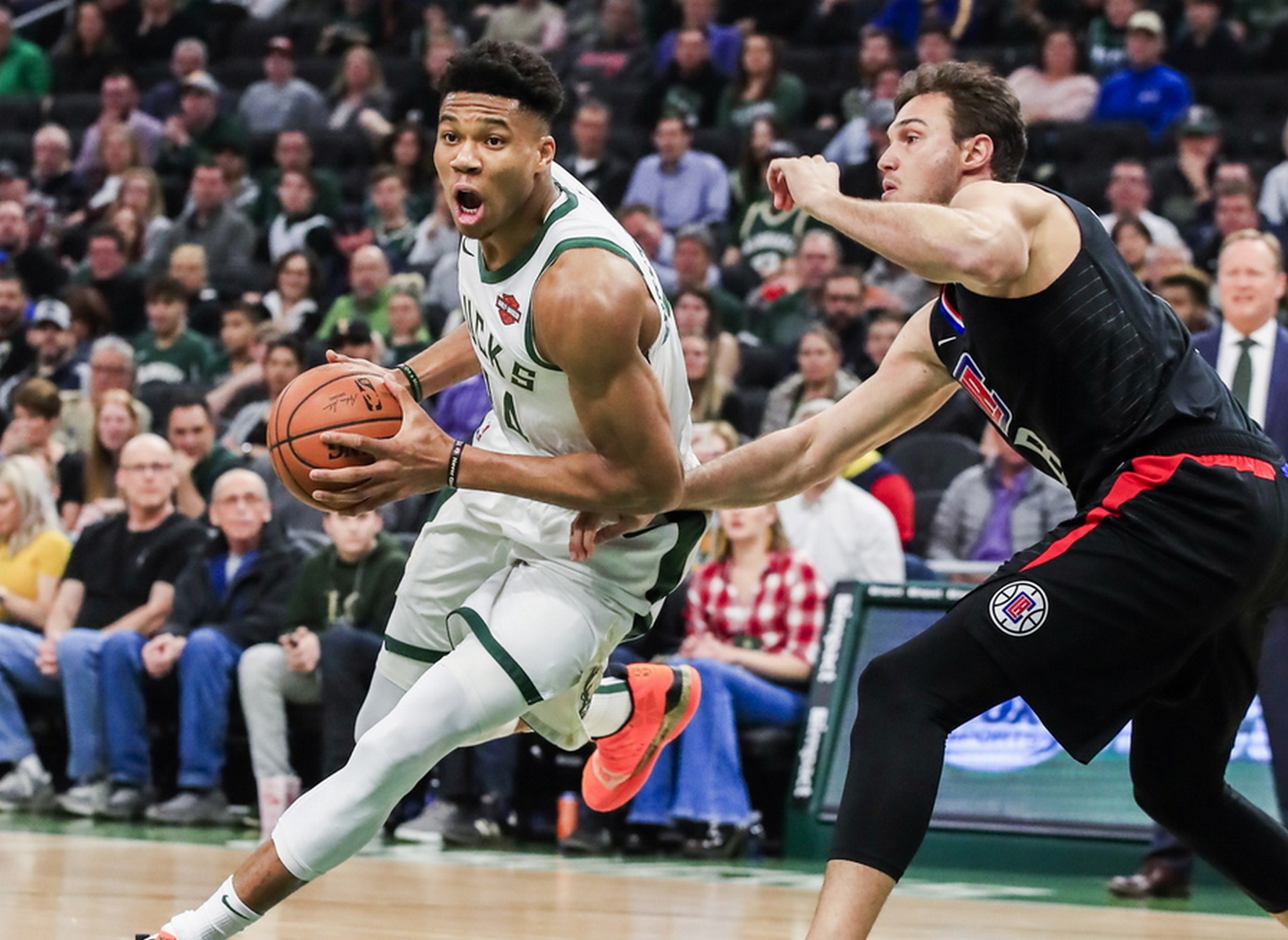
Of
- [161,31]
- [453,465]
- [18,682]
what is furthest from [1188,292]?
[161,31]

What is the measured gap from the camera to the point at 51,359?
38.9 feet

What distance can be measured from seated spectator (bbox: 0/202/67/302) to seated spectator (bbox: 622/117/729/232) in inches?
160

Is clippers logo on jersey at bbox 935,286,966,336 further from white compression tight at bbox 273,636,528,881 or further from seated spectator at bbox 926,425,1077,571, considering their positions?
seated spectator at bbox 926,425,1077,571

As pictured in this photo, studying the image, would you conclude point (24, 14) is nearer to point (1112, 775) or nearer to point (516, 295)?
point (1112, 775)

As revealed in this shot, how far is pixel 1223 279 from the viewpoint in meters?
6.29

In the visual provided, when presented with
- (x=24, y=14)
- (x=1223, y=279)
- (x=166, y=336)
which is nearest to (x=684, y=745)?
(x=1223, y=279)

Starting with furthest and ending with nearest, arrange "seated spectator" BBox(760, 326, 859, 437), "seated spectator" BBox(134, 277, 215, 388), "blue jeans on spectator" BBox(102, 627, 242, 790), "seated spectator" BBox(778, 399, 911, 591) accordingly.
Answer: "seated spectator" BBox(134, 277, 215, 388), "seated spectator" BBox(760, 326, 859, 437), "blue jeans on spectator" BBox(102, 627, 242, 790), "seated spectator" BBox(778, 399, 911, 591)

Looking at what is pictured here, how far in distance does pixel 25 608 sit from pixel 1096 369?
6621 mm

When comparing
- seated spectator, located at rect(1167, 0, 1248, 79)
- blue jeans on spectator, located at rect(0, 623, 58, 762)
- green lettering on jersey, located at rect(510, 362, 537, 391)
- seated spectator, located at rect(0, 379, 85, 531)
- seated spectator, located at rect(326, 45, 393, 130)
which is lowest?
blue jeans on spectator, located at rect(0, 623, 58, 762)

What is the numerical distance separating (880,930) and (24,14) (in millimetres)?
14915

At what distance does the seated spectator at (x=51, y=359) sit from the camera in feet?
38.5

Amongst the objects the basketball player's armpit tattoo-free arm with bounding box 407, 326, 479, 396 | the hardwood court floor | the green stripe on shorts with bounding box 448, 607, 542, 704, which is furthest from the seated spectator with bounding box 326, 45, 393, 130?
the green stripe on shorts with bounding box 448, 607, 542, 704

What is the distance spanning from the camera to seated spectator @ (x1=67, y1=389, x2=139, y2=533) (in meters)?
9.77

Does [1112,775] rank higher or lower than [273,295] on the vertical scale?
lower
